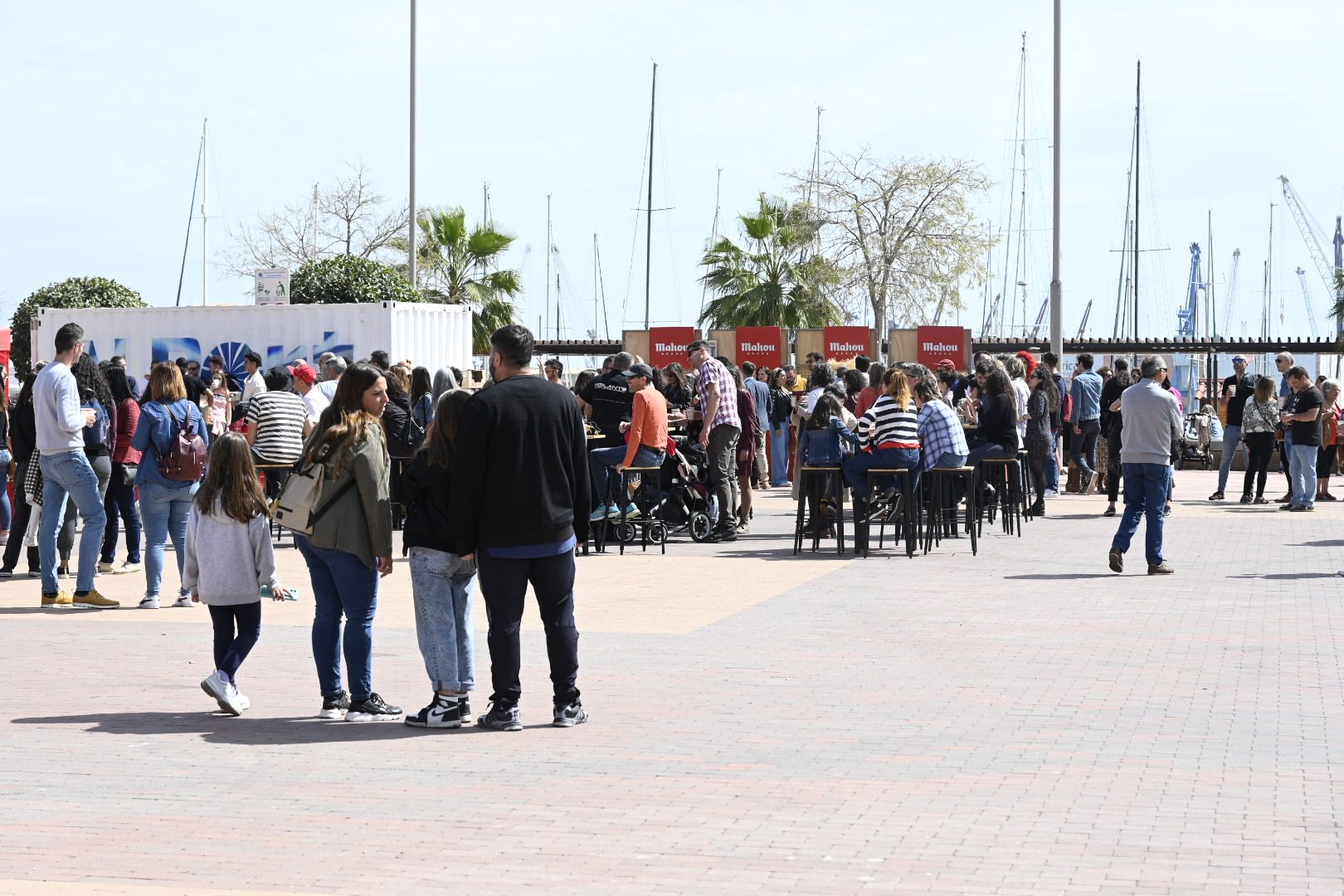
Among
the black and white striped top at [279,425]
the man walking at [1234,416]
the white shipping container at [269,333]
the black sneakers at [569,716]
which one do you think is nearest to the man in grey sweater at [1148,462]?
the black and white striped top at [279,425]

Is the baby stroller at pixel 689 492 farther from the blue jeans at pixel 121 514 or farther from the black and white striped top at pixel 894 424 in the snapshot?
the blue jeans at pixel 121 514

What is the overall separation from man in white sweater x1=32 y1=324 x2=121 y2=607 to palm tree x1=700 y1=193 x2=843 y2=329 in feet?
146

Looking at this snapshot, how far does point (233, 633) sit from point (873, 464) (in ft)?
27.4

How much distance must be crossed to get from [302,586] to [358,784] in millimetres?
7415

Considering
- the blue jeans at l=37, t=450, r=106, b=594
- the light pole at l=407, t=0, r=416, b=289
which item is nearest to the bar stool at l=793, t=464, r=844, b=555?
the blue jeans at l=37, t=450, r=106, b=594

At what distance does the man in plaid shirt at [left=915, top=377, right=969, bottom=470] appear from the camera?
1659 cm

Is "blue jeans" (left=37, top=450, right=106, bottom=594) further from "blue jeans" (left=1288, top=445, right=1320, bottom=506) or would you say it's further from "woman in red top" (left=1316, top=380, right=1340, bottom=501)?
"woman in red top" (left=1316, top=380, right=1340, bottom=501)

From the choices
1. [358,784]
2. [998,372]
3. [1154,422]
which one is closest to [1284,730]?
[358,784]

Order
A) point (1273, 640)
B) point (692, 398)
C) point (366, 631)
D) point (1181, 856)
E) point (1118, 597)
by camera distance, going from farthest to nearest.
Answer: point (692, 398), point (1118, 597), point (1273, 640), point (366, 631), point (1181, 856)

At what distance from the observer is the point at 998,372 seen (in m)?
19.1

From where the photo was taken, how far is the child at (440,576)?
8180 mm

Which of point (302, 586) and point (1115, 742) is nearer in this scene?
point (1115, 742)

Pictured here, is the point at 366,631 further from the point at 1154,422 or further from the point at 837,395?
the point at 837,395

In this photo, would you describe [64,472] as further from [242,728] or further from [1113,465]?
[1113,465]
